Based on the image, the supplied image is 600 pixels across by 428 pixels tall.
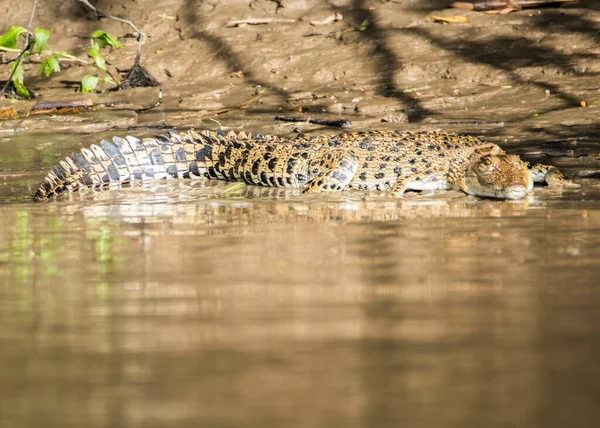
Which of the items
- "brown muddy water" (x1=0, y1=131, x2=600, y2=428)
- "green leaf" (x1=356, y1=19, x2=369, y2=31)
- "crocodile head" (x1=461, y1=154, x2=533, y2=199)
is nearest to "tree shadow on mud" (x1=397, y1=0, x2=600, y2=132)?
"green leaf" (x1=356, y1=19, x2=369, y2=31)

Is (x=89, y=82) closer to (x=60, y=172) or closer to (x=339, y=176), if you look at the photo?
(x=60, y=172)

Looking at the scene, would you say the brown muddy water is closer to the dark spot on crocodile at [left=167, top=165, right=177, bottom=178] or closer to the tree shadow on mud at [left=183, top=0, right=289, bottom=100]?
the dark spot on crocodile at [left=167, top=165, right=177, bottom=178]

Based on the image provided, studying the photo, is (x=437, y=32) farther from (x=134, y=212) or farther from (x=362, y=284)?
(x=362, y=284)

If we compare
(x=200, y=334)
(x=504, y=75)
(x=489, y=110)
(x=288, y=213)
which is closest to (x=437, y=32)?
(x=504, y=75)

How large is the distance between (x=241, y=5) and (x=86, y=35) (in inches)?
95.5

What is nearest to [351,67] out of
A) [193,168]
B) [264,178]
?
[193,168]

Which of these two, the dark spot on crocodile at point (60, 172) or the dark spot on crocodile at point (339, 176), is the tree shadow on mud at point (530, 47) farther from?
the dark spot on crocodile at point (60, 172)

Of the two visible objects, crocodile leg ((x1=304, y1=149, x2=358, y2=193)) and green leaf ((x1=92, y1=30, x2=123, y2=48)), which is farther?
green leaf ((x1=92, y1=30, x2=123, y2=48))

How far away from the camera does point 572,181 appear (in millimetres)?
6809

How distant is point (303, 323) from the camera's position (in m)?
2.69

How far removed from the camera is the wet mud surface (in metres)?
2.01

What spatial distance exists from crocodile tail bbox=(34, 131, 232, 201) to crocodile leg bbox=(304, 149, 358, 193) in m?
1.07

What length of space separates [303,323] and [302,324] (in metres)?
0.01

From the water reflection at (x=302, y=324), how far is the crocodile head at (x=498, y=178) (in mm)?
1373
